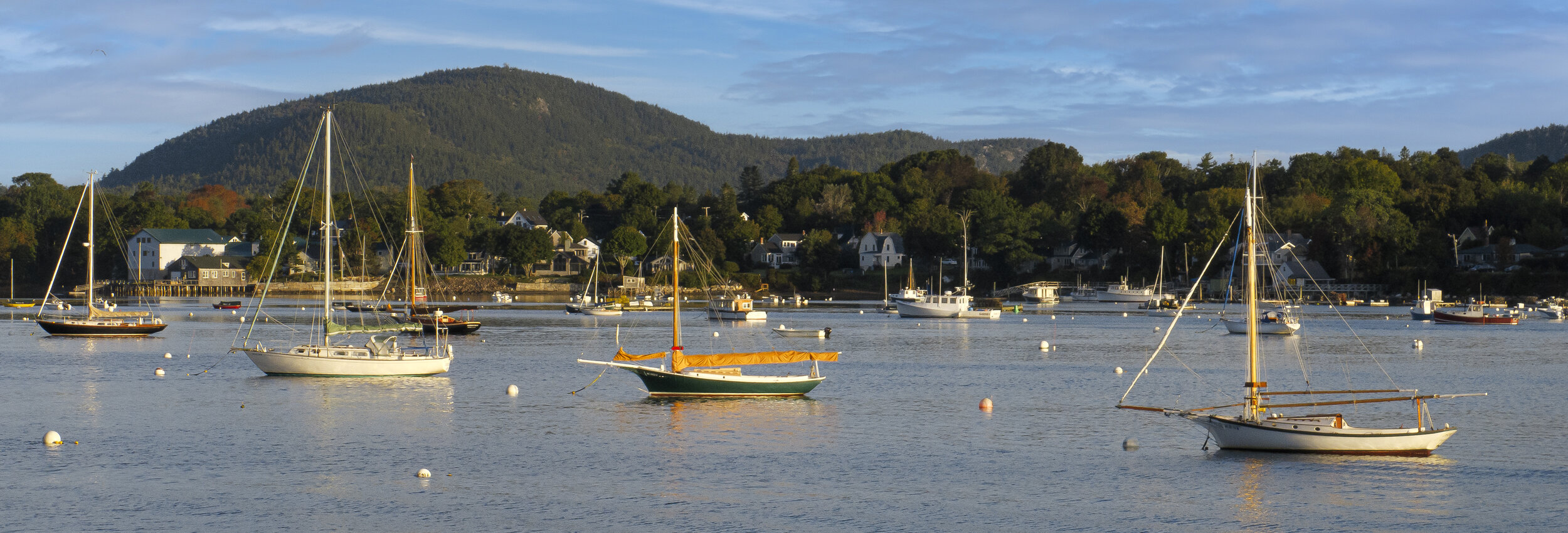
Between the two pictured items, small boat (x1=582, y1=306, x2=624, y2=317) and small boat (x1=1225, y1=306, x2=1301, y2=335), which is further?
small boat (x1=582, y1=306, x2=624, y2=317)

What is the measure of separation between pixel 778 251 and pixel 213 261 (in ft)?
254

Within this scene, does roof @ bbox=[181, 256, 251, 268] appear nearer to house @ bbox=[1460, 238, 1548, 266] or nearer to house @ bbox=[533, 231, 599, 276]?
house @ bbox=[533, 231, 599, 276]

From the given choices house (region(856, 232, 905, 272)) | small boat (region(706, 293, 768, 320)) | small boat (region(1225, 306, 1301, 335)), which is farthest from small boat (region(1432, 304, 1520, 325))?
house (region(856, 232, 905, 272))

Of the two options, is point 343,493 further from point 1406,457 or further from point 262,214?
point 262,214

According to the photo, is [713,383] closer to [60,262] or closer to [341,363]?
[341,363]

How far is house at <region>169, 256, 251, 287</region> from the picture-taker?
17100 cm

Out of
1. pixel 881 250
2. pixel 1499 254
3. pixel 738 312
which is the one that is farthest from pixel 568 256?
pixel 1499 254

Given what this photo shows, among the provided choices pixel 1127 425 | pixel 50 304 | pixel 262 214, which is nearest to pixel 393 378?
pixel 1127 425

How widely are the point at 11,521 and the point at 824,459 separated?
1517 centimetres

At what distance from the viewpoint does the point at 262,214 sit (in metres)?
182

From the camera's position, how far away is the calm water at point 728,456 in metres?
21.8

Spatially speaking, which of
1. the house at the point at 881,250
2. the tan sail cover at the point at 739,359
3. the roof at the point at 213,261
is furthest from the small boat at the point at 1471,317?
the roof at the point at 213,261

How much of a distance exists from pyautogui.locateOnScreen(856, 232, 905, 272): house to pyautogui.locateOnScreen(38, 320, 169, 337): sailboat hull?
11374 cm

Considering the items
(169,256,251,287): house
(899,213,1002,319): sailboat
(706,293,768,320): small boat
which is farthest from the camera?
(169,256,251,287): house
